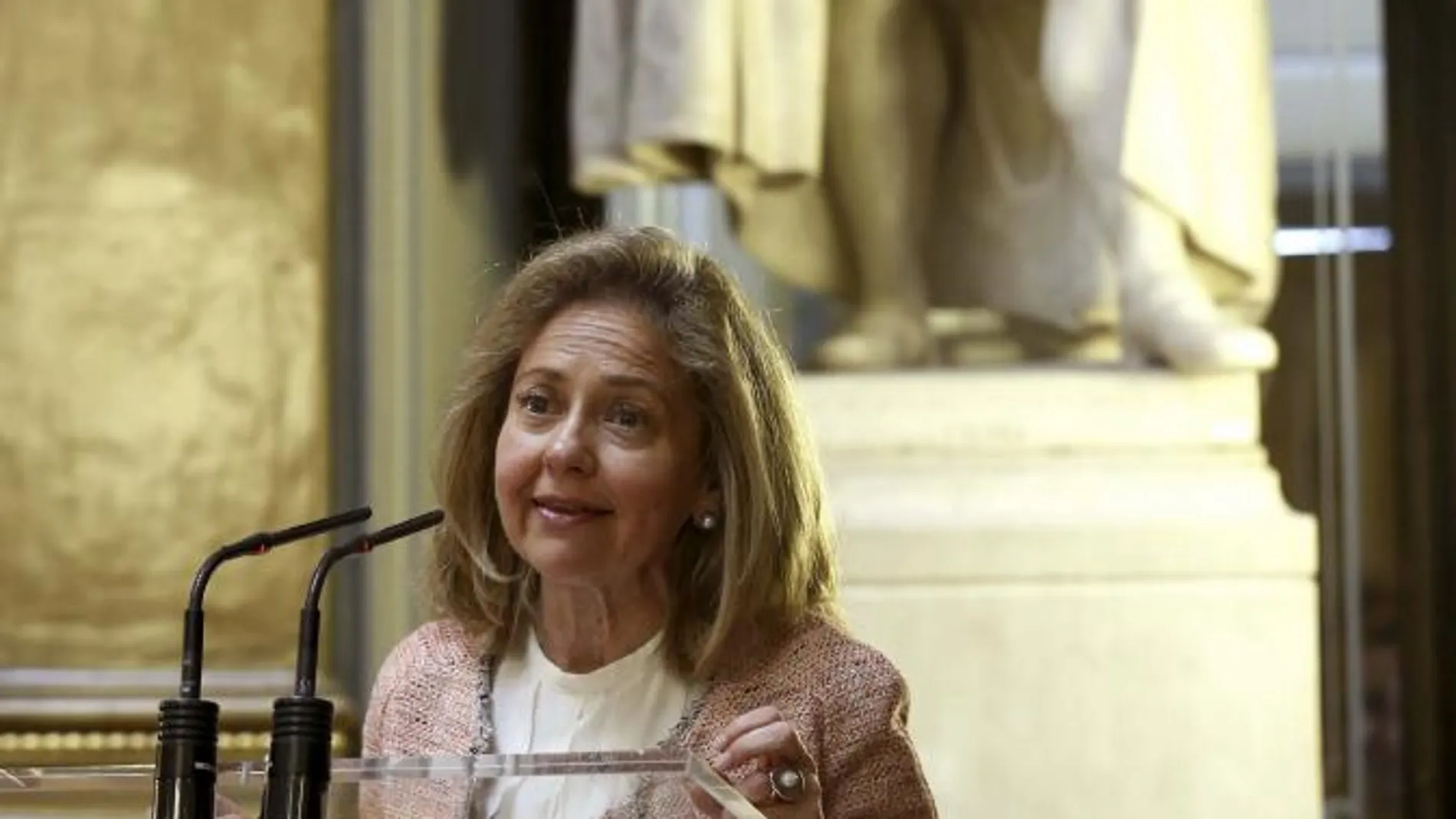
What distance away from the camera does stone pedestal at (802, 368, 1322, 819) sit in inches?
157

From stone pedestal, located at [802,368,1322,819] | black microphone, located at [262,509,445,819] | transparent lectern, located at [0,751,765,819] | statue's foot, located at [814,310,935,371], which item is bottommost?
stone pedestal, located at [802,368,1322,819]

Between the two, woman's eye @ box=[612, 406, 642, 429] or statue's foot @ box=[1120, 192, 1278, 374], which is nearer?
woman's eye @ box=[612, 406, 642, 429]

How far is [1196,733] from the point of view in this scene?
4.00 m

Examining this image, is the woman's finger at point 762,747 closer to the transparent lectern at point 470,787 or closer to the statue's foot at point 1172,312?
the transparent lectern at point 470,787

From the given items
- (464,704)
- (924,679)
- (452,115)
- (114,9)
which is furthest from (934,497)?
(464,704)

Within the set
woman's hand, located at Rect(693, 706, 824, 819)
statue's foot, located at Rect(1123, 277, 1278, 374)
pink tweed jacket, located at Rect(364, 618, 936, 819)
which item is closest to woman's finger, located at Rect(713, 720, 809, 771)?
woman's hand, located at Rect(693, 706, 824, 819)

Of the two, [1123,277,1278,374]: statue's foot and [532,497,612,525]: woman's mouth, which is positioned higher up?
[1123,277,1278,374]: statue's foot

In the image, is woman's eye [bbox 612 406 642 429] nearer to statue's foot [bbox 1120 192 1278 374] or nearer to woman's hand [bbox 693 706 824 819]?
woman's hand [bbox 693 706 824 819]

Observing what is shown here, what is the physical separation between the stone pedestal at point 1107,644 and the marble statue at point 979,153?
0.26m

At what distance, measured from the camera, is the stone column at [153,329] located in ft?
13.2

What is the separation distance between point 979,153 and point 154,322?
130 cm

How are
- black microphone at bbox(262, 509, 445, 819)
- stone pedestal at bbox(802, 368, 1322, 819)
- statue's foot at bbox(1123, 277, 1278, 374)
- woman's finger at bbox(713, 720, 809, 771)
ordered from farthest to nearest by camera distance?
statue's foot at bbox(1123, 277, 1278, 374) < stone pedestal at bbox(802, 368, 1322, 819) < woman's finger at bbox(713, 720, 809, 771) < black microphone at bbox(262, 509, 445, 819)

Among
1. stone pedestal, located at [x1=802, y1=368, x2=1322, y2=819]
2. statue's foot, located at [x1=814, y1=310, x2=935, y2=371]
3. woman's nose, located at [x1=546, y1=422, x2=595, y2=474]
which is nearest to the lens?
woman's nose, located at [x1=546, y1=422, x2=595, y2=474]

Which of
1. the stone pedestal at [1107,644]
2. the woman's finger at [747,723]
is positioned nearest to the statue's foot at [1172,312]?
the stone pedestal at [1107,644]
